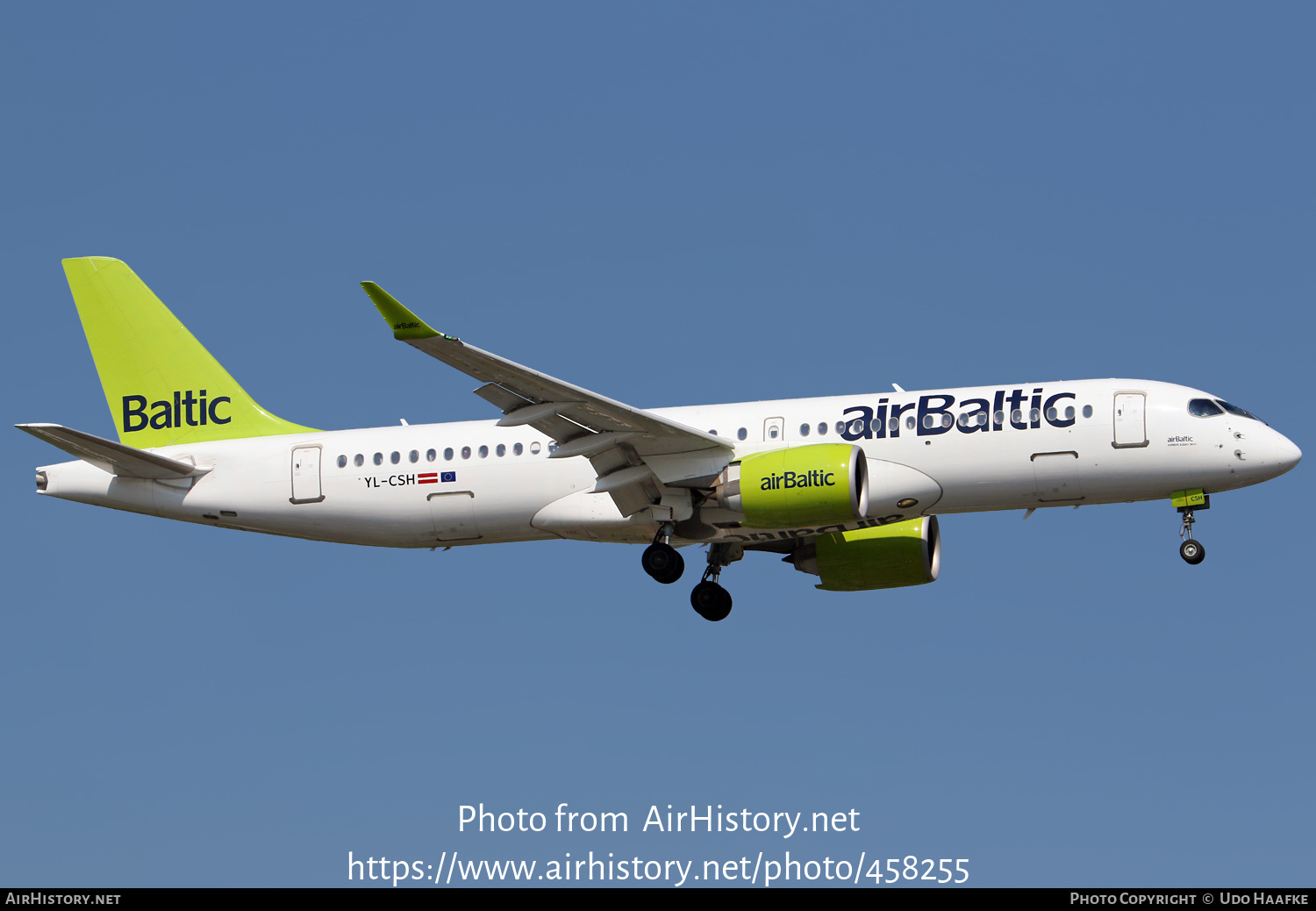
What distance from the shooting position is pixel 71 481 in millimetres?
38281

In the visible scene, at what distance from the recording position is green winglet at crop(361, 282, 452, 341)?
93.1 ft

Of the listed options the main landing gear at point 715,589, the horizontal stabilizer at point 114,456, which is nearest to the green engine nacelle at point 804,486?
the main landing gear at point 715,589

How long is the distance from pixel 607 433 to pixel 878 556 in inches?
312

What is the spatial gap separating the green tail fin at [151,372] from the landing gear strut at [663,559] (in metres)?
9.33

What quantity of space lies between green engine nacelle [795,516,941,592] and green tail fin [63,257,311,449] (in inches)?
504

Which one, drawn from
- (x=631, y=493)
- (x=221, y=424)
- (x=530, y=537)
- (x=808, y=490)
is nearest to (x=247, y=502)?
(x=221, y=424)

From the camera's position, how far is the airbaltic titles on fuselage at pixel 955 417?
1355 inches

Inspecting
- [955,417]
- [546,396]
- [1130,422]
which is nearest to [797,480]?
[955,417]

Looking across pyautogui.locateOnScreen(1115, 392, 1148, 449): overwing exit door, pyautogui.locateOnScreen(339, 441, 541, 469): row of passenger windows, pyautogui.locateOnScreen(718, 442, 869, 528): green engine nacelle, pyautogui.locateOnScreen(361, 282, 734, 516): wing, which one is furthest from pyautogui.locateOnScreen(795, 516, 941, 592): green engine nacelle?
pyautogui.locateOnScreen(339, 441, 541, 469): row of passenger windows

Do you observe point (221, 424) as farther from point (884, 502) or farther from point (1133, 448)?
point (1133, 448)

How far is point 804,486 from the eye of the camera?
33625mm

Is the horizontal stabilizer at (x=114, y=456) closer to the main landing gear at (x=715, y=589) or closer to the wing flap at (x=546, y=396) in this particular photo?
the wing flap at (x=546, y=396)

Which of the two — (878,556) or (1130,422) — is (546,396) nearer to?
(878,556)
